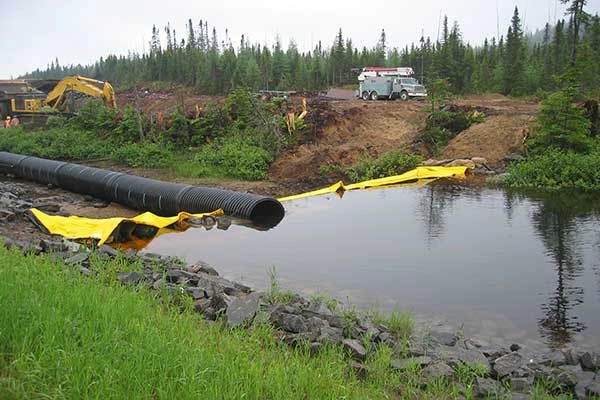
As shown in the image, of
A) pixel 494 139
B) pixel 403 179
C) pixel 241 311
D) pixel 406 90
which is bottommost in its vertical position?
pixel 241 311

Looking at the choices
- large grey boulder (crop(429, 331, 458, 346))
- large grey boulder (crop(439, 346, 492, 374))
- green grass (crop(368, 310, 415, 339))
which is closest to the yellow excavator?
green grass (crop(368, 310, 415, 339))

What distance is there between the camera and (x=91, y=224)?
10906 millimetres

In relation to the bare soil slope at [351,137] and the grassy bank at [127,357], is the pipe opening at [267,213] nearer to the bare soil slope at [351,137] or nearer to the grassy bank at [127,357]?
the bare soil slope at [351,137]

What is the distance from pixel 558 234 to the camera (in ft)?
33.2

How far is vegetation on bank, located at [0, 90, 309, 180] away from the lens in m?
19.5

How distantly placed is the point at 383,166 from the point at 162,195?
25.5 feet

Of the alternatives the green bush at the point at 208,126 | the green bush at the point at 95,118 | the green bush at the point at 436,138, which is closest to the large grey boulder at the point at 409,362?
the green bush at the point at 436,138

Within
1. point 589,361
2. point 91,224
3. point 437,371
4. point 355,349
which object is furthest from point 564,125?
point 355,349

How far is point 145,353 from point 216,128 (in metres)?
19.6

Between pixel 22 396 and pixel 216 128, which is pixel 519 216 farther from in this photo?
pixel 216 128

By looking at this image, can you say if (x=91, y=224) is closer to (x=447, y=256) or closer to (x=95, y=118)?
(x=447, y=256)

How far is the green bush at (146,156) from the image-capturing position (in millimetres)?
21117

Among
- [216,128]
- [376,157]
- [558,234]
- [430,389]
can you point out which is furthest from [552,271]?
[216,128]

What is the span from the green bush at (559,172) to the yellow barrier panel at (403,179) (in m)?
1.80
